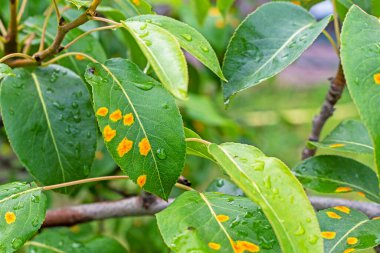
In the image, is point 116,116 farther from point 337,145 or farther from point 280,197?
point 337,145

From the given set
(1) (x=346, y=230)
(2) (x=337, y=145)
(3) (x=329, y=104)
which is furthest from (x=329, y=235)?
(3) (x=329, y=104)

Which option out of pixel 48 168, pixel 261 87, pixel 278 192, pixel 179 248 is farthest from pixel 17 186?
pixel 261 87

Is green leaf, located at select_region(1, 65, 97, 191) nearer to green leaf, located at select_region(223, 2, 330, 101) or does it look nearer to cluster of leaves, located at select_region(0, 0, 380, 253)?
cluster of leaves, located at select_region(0, 0, 380, 253)

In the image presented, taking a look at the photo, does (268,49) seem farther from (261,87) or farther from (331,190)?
(261,87)

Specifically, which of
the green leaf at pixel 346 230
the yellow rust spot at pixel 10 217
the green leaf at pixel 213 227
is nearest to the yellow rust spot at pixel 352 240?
the green leaf at pixel 346 230

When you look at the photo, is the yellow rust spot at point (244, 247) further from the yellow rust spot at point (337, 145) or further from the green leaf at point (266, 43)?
the yellow rust spot at point (337, 145)

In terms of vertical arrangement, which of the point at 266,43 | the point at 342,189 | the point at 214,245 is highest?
the point at 266,43
